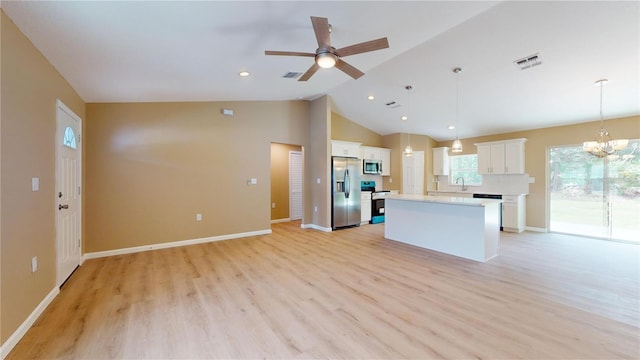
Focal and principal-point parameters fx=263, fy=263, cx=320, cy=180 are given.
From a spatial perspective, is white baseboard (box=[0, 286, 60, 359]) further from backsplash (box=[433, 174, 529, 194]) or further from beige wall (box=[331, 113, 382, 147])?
backsplash (box=[433, 174, 529, 194])

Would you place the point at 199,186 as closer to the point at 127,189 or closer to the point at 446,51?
the point at 127,189

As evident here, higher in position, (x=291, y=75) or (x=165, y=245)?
(x=291, y=75)

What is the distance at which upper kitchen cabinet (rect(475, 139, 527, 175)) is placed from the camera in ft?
20.5

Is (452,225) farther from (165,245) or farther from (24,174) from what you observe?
(24,174)

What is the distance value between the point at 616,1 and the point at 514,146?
4153 millimetres

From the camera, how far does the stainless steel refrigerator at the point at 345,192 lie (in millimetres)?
6223

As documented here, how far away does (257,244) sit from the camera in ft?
16.2

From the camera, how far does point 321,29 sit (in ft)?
7.52

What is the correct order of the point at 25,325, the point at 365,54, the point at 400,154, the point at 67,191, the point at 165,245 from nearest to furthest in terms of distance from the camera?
the point at 25,325
the point at 67,191
the point at 365,54
the point at 165,245
the point at 400,154

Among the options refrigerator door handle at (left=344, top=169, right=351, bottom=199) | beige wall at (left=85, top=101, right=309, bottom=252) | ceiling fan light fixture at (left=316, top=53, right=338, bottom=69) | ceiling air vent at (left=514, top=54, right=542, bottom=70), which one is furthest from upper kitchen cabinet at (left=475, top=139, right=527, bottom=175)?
ceiling fan light fixture at (left=316, top=53, right=338, bottom=69)

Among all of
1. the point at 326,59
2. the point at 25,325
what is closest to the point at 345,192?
the point at 326,59

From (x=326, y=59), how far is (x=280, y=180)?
16.9 ft

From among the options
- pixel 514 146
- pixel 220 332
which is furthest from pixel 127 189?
pixel 514 146

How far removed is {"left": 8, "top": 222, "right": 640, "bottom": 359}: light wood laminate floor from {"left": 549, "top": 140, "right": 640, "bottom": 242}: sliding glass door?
140 cm
